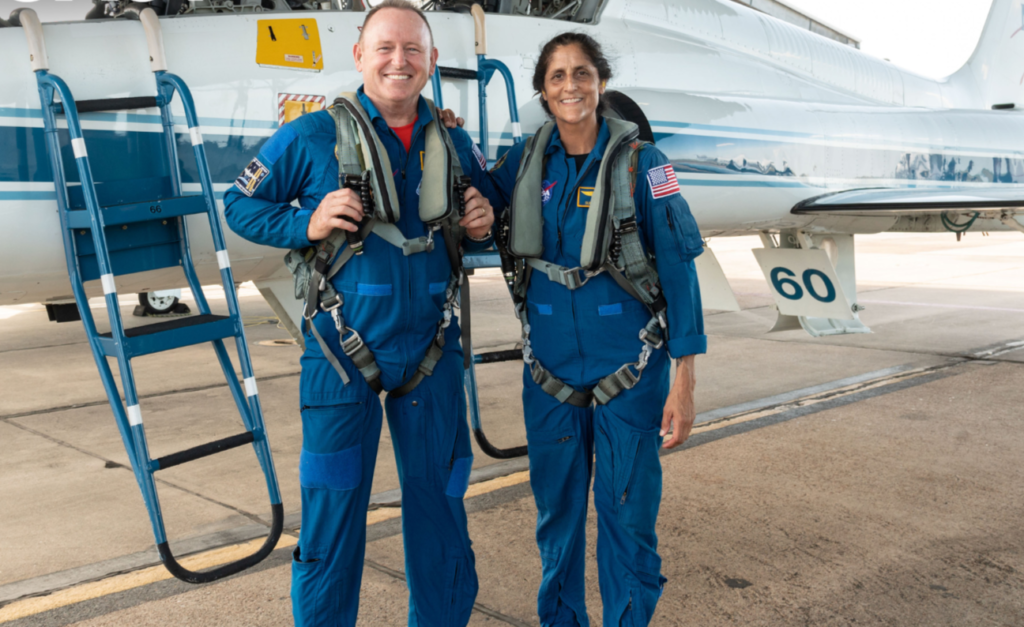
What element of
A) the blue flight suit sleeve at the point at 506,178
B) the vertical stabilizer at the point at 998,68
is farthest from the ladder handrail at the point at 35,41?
the vertical stabilizer at the point at 998,68

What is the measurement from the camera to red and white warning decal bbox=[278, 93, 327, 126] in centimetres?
371

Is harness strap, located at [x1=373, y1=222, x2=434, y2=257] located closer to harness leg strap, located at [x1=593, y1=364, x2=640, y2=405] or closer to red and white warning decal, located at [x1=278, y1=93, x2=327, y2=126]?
harness leg strap, located at [x1=593, y1=364, x2=640, y2=405]

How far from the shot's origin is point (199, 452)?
9.44 ft

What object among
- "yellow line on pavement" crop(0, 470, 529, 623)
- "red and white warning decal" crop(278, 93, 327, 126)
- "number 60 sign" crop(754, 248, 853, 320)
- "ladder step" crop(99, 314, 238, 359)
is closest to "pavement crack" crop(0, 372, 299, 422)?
"yellow line on pavement" crop(0, 470, 529, 623)

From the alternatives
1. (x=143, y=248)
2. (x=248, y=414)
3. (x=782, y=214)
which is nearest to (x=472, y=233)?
(x=248, y=414)

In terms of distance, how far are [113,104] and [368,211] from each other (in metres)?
1.52

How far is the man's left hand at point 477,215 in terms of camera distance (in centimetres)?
240

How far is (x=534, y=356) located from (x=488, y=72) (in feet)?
7.20

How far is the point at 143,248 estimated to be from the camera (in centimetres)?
320

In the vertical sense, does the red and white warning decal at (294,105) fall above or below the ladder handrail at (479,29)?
below

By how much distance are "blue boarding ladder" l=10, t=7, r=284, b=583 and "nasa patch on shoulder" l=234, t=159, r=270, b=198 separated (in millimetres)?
716

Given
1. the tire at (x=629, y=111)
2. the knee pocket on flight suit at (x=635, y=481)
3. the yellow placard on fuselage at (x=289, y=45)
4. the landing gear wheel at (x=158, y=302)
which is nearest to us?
the knee pocket on flight suit at (x=635, y=481)

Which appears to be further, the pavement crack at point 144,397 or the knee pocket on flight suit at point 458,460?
the pavement crack at point 144,397

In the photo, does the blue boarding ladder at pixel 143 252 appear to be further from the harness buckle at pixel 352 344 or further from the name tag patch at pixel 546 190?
the name tag patch at pixel 546 190
